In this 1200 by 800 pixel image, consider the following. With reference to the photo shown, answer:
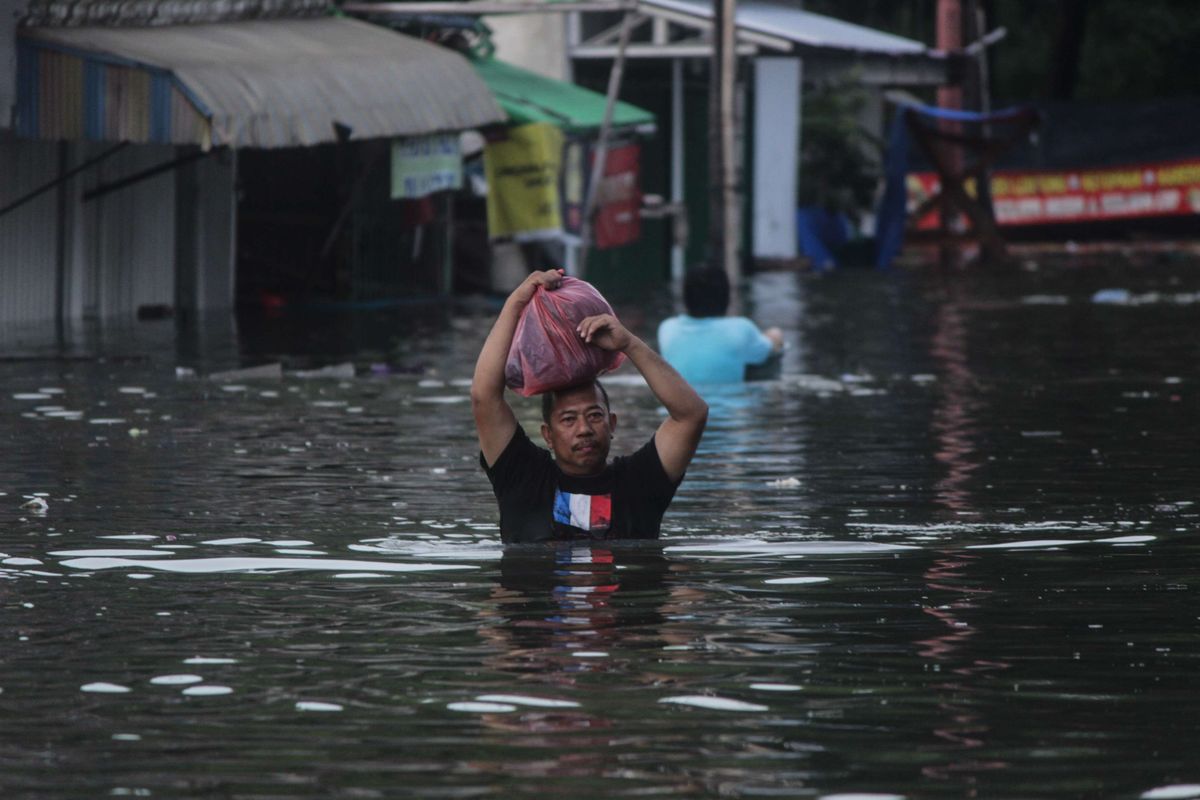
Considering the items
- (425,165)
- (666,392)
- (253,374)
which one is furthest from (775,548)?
(425,165)

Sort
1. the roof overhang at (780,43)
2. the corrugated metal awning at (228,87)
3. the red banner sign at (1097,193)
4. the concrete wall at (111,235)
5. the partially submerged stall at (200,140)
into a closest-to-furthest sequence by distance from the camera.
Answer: the corrugated metal awning at (228,87)
the partially submerged stall at (200,140)
the concrete wall at (111,235)
the roof overhang at (780,43)
the red banner sign at (1097,193)

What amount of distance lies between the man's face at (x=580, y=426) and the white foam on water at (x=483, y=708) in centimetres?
236

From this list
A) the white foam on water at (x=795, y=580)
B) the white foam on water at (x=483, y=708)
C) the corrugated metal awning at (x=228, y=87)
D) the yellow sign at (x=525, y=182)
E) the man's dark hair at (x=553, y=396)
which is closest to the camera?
the white foam on water at (x=483, y=708)

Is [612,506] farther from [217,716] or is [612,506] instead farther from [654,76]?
[654,76]

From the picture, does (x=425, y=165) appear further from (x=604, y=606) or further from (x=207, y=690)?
(x=207, y=690)

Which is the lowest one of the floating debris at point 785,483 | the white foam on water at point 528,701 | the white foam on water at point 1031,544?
the floating debris at point 785,483

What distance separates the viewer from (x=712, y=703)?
6.62 metres

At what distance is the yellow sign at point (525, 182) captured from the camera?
2842 cm

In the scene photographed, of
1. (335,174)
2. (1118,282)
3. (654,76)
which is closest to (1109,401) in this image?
(335,174)

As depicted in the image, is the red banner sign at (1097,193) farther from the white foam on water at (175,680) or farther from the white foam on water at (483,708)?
the white foam on water at (483,708)

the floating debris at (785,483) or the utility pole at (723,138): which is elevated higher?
the utility pole at (723,138)

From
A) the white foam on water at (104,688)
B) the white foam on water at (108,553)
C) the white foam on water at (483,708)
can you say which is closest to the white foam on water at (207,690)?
the white foam on water at (104,688)

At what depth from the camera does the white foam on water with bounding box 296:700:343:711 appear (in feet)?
21.5

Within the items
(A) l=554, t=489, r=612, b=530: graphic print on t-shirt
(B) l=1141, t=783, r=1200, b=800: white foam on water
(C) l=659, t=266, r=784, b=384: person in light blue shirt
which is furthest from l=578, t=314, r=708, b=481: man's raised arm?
(C) l=659, t=266, r=784, b=384: person in light blue shirt
